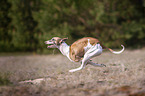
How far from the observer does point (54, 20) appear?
16.5 metres

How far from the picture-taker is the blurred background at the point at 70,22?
15.9 m

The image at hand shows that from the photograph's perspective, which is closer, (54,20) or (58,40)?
(58,40)

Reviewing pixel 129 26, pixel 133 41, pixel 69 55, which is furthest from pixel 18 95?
pixel 133 41

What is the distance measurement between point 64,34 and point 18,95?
11672 mm

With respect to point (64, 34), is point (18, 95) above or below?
below

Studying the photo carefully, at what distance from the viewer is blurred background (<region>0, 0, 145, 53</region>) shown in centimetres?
1588

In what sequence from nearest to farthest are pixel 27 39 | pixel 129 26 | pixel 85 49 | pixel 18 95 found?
pixel 18 95, pixel 85 49, pixel 129 26, pixel 27 39

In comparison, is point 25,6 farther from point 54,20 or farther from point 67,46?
point 67,46

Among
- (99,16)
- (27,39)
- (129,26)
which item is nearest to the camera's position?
(99,16)

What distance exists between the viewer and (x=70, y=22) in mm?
18219

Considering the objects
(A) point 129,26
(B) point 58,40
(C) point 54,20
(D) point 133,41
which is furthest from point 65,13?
(B) point 58,40

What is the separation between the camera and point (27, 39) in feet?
59.6

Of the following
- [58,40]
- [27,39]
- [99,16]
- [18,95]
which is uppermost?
[99,16]

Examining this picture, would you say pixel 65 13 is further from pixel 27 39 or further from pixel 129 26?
pixel 129 26
